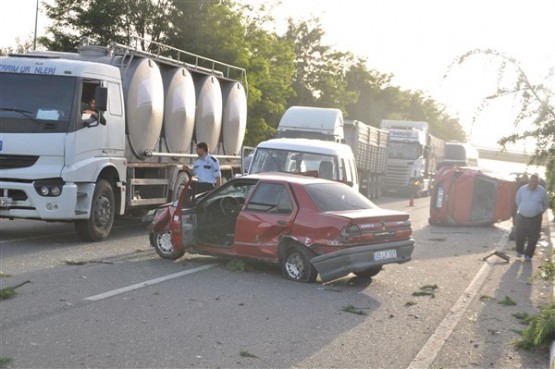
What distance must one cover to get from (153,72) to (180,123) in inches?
69.1

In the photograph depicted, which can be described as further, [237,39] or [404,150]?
[404,150]

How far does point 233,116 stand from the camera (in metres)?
20.7

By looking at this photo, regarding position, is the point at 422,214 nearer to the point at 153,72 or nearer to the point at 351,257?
the point at 153,72

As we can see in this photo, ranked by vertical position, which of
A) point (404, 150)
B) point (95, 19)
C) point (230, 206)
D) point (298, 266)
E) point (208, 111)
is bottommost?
point (298, 266)

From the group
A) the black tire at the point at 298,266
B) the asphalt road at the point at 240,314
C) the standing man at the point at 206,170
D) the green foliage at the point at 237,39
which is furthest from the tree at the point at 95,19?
the black tire at the point at 298,266

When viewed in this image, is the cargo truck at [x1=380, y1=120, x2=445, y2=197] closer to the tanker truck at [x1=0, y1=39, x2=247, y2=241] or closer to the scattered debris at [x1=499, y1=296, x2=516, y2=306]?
the tanker truck at [x1=0, y1=39, x2=247, y2=241]

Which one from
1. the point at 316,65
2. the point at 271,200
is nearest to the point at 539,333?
the point at 271,200

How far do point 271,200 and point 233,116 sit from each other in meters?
10.3

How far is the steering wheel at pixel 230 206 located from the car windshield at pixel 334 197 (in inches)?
53.2

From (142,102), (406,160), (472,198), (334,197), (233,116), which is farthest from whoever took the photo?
(406,160)

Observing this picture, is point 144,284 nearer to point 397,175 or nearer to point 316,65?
point 397,175

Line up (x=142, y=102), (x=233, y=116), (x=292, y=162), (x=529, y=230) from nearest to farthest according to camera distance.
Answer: (x=529, y=230) < (x=142, y=102) < (x=292, y=162) < (x=233, y=116)

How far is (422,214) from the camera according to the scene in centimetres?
2719

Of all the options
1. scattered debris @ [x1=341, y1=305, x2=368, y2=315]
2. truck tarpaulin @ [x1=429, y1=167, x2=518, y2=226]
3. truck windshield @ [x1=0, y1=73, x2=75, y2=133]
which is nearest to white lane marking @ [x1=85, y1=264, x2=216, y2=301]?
scattered debris @ [x1=341, y1=305, x2=368, y2=315]
